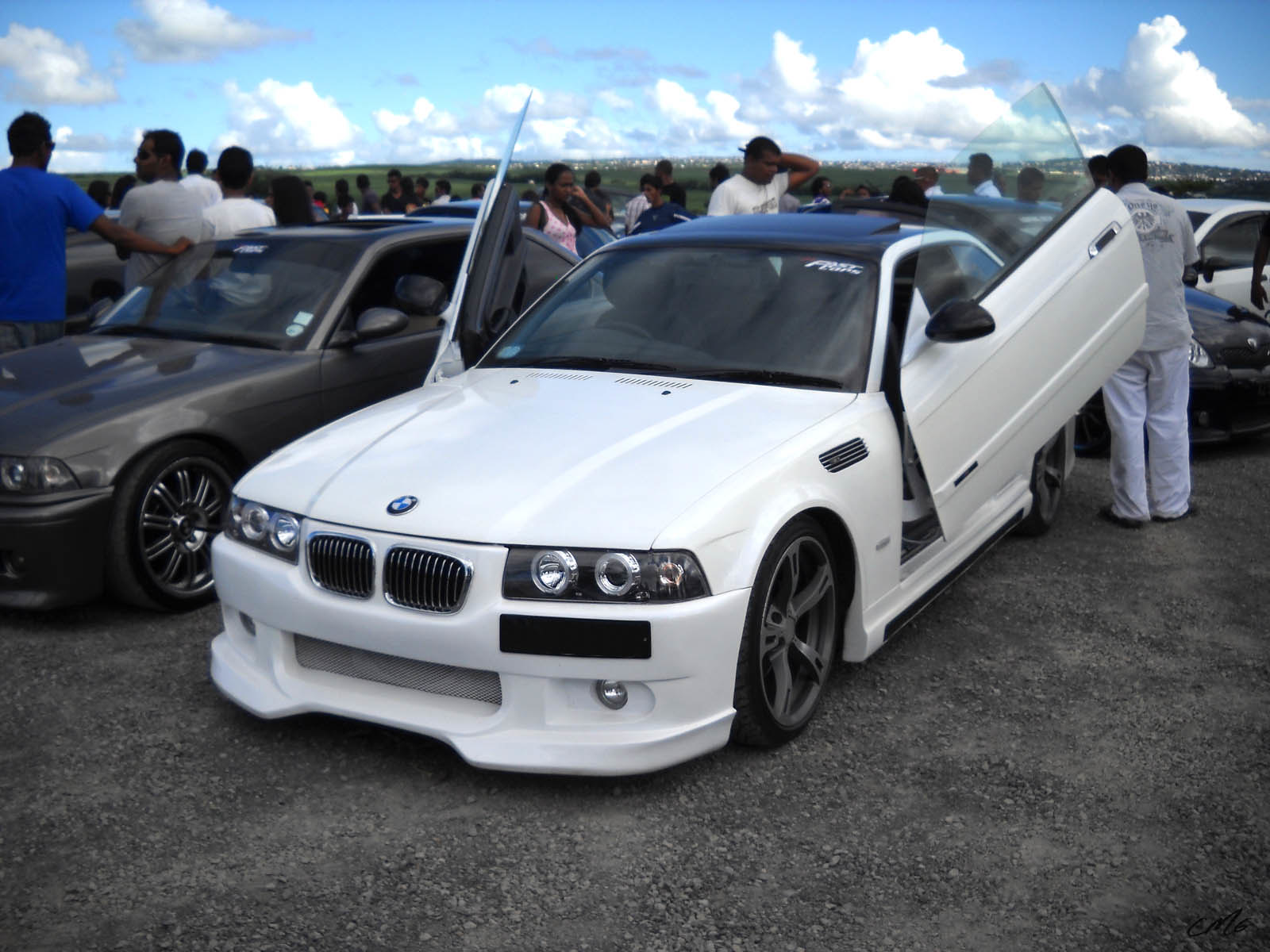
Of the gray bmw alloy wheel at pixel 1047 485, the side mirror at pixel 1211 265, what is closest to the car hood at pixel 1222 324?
the side mirror at pixel 1211 265

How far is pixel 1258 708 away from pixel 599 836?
7.99ft

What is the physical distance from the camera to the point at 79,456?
4.80 metres

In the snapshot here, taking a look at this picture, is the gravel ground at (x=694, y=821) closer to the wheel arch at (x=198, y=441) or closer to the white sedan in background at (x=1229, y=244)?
the wheel arch at (x=198, y=441)

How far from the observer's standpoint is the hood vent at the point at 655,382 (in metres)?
4.35

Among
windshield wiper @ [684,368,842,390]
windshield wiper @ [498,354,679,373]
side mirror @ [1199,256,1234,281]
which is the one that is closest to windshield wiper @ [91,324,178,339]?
windshield wiper @ [498,354,679,373]

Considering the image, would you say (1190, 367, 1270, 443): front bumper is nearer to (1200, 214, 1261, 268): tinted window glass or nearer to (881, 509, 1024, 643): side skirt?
(1200, 214, 1261, 268): tinted window glass

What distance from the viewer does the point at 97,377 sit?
17.3 feet

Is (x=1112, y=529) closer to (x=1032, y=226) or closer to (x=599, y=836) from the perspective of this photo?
(x=1032, y=226)

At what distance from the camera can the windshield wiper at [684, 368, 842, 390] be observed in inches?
171

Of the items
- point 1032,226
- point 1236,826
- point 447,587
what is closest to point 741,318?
point 1032,226

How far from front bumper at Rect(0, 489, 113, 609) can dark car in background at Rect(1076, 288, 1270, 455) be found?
6304 millimetres

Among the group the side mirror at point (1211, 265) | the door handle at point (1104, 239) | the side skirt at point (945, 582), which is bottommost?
the side skirt at point (945, 582)

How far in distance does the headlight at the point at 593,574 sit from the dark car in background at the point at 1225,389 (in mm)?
5801

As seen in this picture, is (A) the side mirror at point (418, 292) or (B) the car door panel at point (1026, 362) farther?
(A) the side mirror at point (418, 292)
